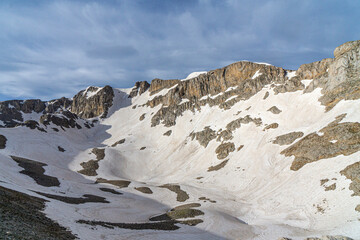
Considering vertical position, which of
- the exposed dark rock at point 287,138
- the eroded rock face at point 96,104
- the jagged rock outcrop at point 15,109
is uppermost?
the eroded rock face at point 96,104

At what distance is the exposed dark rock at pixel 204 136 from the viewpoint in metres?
89.2

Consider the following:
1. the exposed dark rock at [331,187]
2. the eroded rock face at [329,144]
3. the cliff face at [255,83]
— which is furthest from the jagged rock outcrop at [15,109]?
the exposed dark rock at [331,187]

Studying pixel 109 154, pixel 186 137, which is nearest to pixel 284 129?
pixel 186 137

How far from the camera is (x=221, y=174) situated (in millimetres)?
63500

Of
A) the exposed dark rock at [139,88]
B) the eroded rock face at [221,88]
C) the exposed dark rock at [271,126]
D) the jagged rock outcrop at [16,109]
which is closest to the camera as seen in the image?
the exposed dark rock at [271,126]

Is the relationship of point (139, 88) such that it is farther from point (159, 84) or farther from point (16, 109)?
point (16, 109)

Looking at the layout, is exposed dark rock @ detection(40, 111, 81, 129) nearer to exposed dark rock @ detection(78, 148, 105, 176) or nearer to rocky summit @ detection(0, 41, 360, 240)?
rocky summit @ detection(0, 41, 360, 240)

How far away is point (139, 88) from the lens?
19388 centimetres

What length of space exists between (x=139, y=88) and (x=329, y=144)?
168 metres

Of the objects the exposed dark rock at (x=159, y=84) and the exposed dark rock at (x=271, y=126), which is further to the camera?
the exposed dark rock at (x=159, y=84)

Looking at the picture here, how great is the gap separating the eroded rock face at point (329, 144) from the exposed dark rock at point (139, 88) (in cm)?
15330

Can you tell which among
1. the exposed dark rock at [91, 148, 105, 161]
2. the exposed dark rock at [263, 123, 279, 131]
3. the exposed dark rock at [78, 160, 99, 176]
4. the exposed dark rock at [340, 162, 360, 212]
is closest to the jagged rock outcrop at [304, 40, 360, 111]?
the exposed dark rock at [263, 123, 279, 131]

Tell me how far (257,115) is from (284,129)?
54.4 feet

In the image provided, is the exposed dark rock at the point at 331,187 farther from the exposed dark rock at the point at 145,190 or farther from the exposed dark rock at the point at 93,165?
the exposed dark rock at the point at 93,165
